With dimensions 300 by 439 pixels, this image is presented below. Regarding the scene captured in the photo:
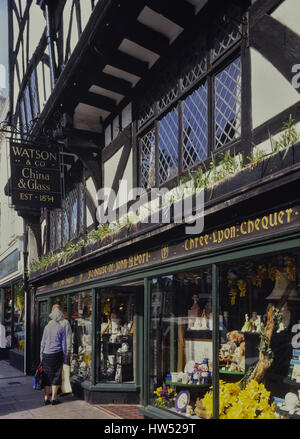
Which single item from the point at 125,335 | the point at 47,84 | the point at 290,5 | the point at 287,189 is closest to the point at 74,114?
the point at 47,84

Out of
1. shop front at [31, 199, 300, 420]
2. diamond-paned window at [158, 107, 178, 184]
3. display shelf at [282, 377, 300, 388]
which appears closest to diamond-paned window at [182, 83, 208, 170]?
diamond-paned window at [158, 107, 178, 184]

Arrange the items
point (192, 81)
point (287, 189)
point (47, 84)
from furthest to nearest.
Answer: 1. point (47, 84)
2. point (192, 81)
3. point (287, 189)

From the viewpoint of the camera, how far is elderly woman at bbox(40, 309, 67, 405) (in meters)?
8.81

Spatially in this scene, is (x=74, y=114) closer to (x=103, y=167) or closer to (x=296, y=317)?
(x=103, y=167)

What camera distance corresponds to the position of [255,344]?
546 cm

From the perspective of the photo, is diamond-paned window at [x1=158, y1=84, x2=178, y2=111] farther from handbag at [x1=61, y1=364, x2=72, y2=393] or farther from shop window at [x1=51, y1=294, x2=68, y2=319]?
shop window at [x1=51, y1=294, x2=68, y2=319]

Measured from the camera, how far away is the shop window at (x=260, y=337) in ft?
16.3

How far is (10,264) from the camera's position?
17547 mm

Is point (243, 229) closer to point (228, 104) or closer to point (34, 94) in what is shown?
point (228, 104)

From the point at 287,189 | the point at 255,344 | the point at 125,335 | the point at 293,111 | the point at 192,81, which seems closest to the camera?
the point at 287,189

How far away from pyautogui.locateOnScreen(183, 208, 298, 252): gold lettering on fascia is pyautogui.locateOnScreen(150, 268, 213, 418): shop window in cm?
40

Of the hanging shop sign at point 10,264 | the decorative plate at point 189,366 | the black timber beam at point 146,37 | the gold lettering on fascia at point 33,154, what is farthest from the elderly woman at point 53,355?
the hanging shop sign at point 10,264

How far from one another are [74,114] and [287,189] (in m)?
6.27
